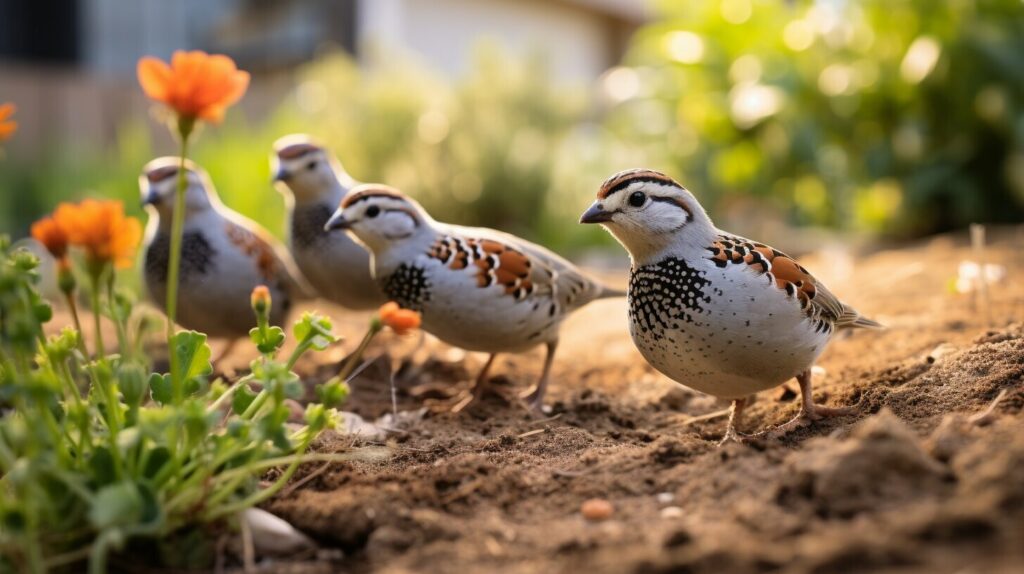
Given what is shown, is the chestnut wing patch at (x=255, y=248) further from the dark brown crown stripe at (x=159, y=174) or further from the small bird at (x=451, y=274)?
the small bird at (x=451, y=274)

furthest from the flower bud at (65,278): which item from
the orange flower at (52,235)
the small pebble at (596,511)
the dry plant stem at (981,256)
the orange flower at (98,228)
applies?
the dry plant stem at (981,256)

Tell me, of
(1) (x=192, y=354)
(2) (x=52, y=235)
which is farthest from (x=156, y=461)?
(2) (x=52, y=235)

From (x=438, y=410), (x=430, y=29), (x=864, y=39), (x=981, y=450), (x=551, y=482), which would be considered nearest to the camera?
(x=981, y=450)

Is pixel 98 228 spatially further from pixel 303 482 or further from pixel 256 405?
pixel 303 482

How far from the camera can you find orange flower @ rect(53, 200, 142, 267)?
6.94ft

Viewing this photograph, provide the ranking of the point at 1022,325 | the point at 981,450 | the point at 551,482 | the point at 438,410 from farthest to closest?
the point at 438,410 < the point at 1022,325 < the point at 551,482 < the point at 981,450

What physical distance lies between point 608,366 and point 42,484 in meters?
3.10

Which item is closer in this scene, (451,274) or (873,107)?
(451,274)

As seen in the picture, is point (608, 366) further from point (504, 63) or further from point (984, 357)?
point (504, 63)

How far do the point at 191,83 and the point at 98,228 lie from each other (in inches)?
15.5

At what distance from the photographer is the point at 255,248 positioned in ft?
15.3

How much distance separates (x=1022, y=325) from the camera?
3.64 m

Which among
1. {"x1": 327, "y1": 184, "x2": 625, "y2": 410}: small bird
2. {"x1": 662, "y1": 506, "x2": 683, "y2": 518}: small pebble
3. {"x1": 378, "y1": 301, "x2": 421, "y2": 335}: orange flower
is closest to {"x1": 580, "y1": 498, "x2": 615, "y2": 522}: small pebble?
{"x1": 662, "y1": 506, "x2": 683, "y2": 518}: small pebble

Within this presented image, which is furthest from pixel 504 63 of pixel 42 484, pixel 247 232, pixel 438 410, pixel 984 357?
pixel 42 484
